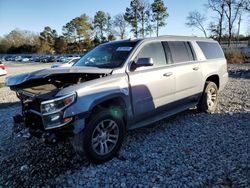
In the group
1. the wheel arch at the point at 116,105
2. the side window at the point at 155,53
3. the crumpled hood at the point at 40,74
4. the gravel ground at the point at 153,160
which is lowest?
the gravel ground at the point at 153,160

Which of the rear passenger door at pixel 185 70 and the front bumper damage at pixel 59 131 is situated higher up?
the rear passenger door at pixel 185 70

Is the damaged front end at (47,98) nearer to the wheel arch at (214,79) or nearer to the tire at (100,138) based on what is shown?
the tire at (100,138)

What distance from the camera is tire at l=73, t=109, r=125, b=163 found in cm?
347

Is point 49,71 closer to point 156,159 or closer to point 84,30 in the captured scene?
point 156,159

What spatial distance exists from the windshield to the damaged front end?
45 centimetres

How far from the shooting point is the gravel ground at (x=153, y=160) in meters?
3.25

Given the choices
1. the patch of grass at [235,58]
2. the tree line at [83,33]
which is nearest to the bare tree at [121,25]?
the tree line at [83,33]

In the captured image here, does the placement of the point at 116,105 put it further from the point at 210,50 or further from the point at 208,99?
the point at 210,50

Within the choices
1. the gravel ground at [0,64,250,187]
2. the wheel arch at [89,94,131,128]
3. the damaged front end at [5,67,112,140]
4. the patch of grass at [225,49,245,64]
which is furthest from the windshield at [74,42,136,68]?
the patch of grass at [225,49,245,64]

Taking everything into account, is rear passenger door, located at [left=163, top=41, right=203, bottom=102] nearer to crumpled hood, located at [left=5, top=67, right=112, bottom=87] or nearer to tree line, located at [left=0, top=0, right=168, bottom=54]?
crumpled hood, located at [left=5, top=67, right=112, bottom=87]

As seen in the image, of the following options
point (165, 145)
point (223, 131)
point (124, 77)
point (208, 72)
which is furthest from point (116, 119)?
point (208, 72)

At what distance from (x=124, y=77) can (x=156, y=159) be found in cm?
142

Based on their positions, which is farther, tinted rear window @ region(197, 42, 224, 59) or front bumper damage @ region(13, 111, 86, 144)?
tinted rear window @ region(197, 42, 224, 59)

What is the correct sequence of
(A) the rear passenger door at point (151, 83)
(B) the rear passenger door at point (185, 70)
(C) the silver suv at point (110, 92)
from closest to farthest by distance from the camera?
1. (C) the silver suv at point (110, 92)
2. (A) the rear passenger door at point (151, 83)
3. (B) the rear passenger door at point (185, 70)
